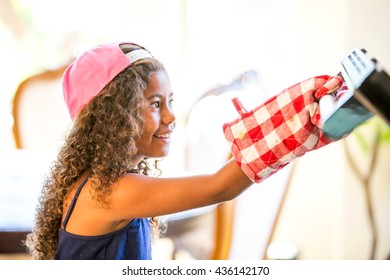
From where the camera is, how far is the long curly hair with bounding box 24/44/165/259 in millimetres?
916

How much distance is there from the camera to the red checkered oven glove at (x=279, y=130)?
749 mm

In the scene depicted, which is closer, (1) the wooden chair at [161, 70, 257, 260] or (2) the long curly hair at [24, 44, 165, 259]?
(2) the long curly hair at [24, 44, 165, 259]

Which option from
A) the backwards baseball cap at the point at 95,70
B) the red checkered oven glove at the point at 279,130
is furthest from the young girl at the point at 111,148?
the red checkered oven glove at the point at 279,130

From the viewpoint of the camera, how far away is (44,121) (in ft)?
6.34

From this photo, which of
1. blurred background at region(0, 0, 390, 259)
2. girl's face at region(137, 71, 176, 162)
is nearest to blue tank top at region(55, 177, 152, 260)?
girl's face at region(137, 71, 176, 162)

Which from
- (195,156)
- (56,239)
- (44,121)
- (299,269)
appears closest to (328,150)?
(195,156)

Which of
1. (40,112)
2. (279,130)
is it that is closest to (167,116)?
(279,130)

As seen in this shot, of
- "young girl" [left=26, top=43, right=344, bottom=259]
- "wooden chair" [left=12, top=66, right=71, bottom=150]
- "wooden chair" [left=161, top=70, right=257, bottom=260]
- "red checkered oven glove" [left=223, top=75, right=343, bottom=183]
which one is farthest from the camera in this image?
"wooden chair" [left=12, top=66, right=71, bottom=150]

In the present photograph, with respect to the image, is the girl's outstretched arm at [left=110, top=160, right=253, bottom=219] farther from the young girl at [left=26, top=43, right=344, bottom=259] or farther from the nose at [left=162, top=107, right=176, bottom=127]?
the nose at [left=162, top=107, right=176, bottom=127]

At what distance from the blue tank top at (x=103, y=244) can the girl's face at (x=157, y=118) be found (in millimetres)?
111

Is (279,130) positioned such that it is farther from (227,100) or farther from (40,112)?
(40,112)

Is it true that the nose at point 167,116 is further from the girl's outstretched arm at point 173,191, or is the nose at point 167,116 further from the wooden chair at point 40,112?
the wooden chair at point 40,112

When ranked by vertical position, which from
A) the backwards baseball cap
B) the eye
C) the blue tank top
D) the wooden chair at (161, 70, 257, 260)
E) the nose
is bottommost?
the wooden chair at (161, 70, 257, 260)

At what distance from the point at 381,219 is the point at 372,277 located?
1.06 metres
